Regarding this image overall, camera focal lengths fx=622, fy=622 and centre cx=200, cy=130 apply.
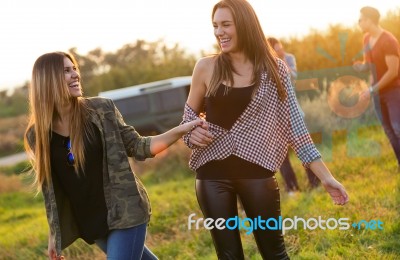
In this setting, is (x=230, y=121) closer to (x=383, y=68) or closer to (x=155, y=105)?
(x=383, y=68)

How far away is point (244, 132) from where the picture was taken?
3.11m

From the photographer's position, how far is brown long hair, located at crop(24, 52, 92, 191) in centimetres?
308

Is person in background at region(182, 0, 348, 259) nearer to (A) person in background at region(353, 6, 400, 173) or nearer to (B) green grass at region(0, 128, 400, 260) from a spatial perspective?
(B) green grass at region(0, 128, 400, 260)

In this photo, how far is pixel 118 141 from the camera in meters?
3.17

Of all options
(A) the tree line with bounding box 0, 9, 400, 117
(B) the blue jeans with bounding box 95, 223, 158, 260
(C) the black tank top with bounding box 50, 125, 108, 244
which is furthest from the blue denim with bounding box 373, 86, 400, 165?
(C) the black tank top with bounding box 50, 125, 108, 244

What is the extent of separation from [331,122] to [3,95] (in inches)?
1458

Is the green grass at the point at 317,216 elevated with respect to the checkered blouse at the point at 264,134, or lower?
lower

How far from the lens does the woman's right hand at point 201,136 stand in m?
3.06

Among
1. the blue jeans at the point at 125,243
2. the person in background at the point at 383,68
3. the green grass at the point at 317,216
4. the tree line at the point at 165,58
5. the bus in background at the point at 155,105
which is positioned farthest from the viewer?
the bus in background at the point at 155,105

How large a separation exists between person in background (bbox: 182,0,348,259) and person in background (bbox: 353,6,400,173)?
321 cm

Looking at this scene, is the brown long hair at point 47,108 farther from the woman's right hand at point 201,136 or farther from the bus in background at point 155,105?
the bus in background at point 155,105

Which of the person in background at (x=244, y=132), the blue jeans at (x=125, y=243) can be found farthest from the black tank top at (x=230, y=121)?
the blue jeans at (x=125, y=243)

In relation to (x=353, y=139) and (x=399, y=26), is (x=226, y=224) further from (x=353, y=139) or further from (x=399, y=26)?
(x=399, y=26)

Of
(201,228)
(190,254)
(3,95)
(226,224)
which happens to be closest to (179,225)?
(201,228)
